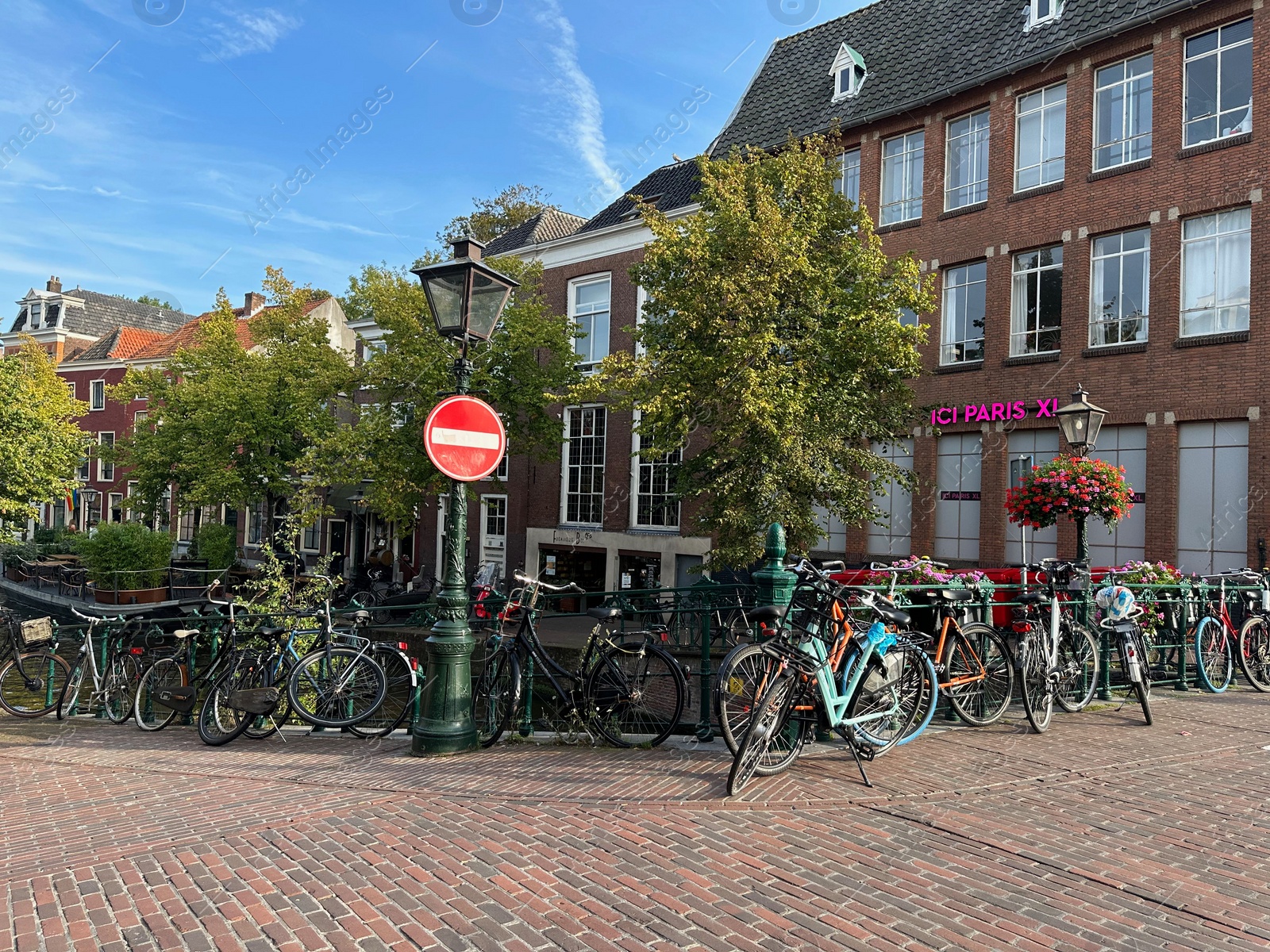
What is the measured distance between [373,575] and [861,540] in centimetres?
1514

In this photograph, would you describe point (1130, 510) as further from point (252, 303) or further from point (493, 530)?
point (252, 303)

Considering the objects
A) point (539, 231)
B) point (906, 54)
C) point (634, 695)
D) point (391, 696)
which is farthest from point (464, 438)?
point (539, 231)

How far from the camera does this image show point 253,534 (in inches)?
1524

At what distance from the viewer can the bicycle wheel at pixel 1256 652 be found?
388 inches

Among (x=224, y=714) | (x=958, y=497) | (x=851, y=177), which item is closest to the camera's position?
(x=224, y=714)

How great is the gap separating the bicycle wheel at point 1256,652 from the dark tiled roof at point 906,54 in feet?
40.3

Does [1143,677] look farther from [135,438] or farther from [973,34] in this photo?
[135,438]

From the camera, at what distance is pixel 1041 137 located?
62.6 ft

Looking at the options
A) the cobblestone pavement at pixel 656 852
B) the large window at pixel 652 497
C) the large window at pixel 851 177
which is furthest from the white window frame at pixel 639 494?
the cobblestone pavement at pixel 656 852

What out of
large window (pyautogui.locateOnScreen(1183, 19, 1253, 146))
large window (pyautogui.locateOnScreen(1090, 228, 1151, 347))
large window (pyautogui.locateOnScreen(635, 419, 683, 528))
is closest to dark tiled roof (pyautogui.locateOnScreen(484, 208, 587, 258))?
large window (pyautogui.locateOnScreen(635, 419, 683, 528))

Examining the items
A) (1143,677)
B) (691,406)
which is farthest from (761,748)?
(691,406)

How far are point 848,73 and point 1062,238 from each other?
7436 mm

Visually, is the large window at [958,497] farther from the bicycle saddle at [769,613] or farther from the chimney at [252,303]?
the chimney at [252,303]

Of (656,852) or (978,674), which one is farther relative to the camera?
(978,674)
